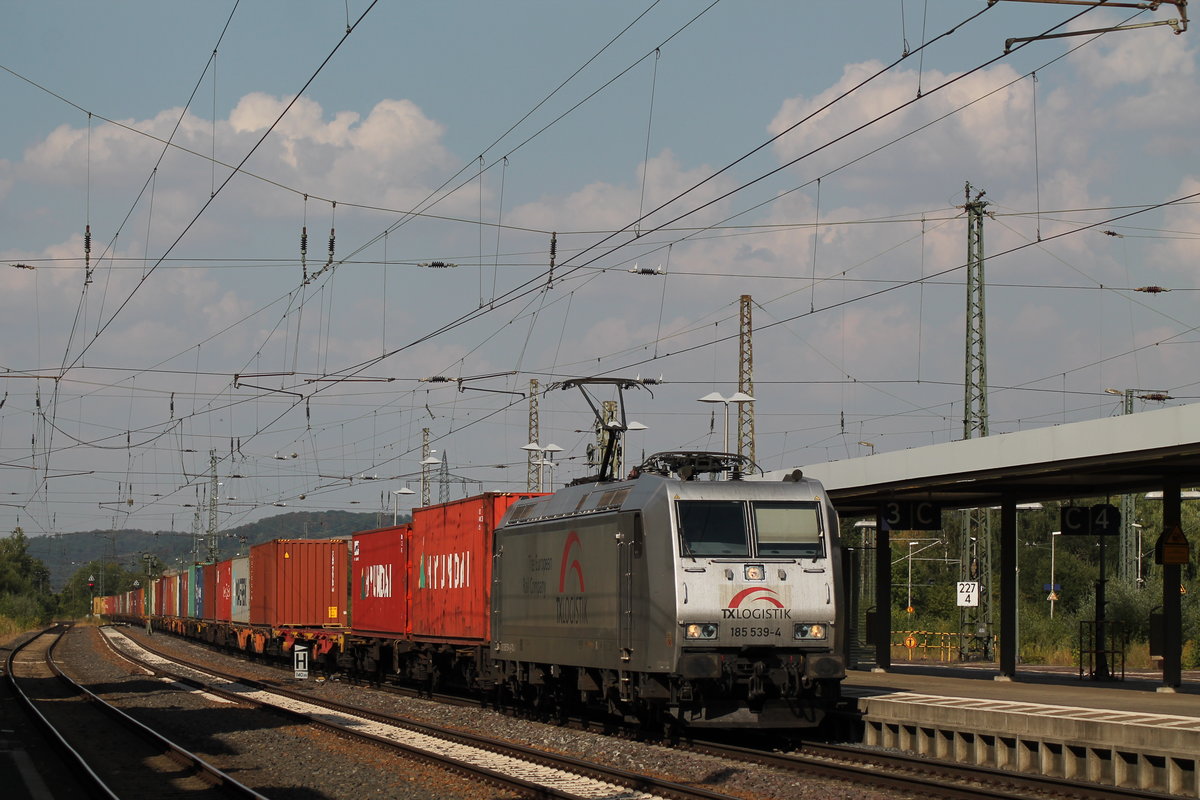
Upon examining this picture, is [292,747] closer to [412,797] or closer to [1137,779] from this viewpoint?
[412,797]

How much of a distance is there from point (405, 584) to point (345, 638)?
6.37 metres

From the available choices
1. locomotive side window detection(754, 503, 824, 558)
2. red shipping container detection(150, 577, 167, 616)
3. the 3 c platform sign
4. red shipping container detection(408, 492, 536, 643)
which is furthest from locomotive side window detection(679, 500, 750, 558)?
red shipping container detection(150, 577, 167, 616)

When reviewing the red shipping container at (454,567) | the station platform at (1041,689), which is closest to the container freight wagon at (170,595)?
the red shipping container at (454,567)

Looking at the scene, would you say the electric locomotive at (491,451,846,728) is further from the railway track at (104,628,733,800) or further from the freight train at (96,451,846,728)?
the railway track at (104,628,733,800)

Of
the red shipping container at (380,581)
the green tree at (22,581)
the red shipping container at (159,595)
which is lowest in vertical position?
the green tree at (22,581)

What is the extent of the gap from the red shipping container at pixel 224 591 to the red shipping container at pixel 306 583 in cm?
860

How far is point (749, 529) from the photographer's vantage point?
1741 cm

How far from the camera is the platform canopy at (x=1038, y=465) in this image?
1831 cm

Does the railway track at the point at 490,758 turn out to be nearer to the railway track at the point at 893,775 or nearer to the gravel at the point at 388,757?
the railway track at the point at 893,775

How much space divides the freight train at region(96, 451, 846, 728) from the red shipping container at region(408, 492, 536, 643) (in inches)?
2.1

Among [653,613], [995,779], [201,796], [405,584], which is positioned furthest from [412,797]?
[405,584]

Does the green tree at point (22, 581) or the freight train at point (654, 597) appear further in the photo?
the green tree at point (22, 581)

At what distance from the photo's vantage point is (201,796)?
14586 mm

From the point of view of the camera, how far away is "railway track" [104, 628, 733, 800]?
13.6 m
